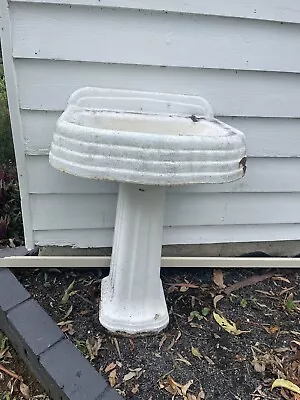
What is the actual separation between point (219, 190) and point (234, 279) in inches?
18.5

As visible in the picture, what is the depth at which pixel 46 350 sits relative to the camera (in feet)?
5.34

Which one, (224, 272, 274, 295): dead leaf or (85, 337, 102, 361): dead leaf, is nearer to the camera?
(85, 337, 102, 361): dead leaf

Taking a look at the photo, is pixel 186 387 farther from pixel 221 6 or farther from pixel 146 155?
pixel 221 6

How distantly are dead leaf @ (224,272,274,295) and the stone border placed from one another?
81 cm

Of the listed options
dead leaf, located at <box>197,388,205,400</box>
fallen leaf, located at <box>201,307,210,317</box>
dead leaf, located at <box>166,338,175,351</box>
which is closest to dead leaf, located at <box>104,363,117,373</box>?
dead leaf, located at <box>166,338,175,351</box>

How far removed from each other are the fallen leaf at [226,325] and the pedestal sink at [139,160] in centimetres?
24

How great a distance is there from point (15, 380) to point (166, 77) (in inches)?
51.8

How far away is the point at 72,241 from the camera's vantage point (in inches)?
80.9

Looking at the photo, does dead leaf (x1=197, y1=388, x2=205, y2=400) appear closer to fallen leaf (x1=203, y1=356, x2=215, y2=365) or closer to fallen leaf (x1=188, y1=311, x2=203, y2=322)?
fallen leaf (x1=203, y1=356, x2=215, y2=365)

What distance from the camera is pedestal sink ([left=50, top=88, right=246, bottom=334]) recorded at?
47.6 inches

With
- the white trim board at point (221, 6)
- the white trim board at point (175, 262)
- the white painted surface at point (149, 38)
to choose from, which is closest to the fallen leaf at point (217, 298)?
the white trim board at point (175, 262)

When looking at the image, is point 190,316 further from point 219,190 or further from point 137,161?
point 137,161

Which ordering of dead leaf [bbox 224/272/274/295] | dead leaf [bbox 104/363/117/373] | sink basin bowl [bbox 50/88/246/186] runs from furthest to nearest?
dead leaf [bbox 224/272/274/295] < dead leaf [bbox 104/363/117/373] < sink basin bowl [bbox 50/88/246/186]

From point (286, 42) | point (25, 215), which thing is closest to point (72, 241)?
point (25, 215)
